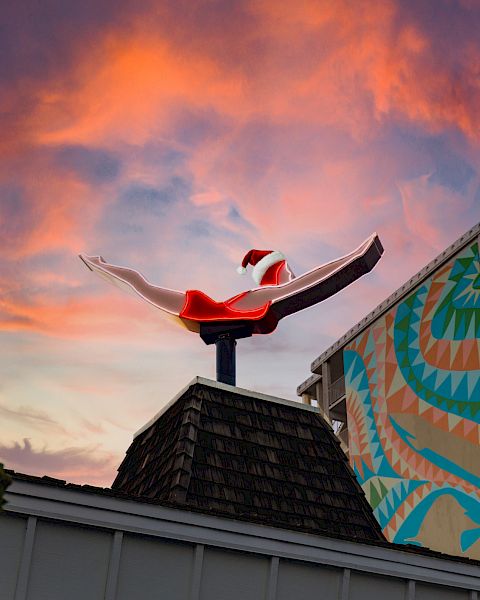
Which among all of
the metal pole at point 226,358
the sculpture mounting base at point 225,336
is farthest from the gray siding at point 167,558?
→ the sculpture mounting base at point 225,336

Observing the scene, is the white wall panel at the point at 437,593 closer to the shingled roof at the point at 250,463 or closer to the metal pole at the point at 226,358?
the shingled roof at the point at 250,463

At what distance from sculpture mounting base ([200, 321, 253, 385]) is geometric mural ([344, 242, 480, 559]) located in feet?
62.3

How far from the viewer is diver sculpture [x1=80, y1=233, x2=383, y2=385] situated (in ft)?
66.3

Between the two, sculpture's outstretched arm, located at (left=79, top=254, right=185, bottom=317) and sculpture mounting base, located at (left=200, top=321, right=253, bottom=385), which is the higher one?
sculpture's outstretched arm, located at (left=79, top=254, right=185, bottom=317)

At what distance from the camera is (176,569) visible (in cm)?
1098

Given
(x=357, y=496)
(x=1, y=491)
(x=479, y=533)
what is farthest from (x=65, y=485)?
(x=479, y=533)

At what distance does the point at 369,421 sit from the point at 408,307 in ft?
23.3

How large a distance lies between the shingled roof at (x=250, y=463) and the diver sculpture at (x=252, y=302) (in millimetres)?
2397

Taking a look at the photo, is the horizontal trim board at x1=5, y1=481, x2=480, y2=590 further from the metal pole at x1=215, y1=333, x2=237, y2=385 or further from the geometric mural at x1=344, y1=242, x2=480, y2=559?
the geometric mural at x1=344, y1=242, x2=480, y2=559

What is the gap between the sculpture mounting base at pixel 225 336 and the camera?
66.4 feet

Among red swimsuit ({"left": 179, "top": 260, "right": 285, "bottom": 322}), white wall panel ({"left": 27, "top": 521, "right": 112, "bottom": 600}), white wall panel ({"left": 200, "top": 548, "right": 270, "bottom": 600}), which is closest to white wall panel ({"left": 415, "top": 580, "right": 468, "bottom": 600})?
white wall panel ({"left": 200, "top": 548, "right": 270, "bottom": 600})

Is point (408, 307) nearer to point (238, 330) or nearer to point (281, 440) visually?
point (238, 330)

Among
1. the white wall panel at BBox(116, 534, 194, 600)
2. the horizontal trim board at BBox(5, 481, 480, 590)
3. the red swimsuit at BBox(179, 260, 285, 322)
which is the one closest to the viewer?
the horizontal trim board at BBox(5, 481, 480, 590)

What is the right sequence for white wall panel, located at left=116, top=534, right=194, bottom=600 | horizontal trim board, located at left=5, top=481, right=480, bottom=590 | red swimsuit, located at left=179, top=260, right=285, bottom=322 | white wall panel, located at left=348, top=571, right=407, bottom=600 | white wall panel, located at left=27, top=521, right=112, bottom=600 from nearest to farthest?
white wall panel, located at left=27, top=521, right=112, bottom=600, horizontal trim board, located at left=5, top=481, right=480, bottom=590, white wall panel, located at left=116, top=534, right=194, bottom=600, white wall panel, located at left=348, top=571, right=407, bottom=600, red swimsuit, located at left=179, top=260, right=285, bottom=322
